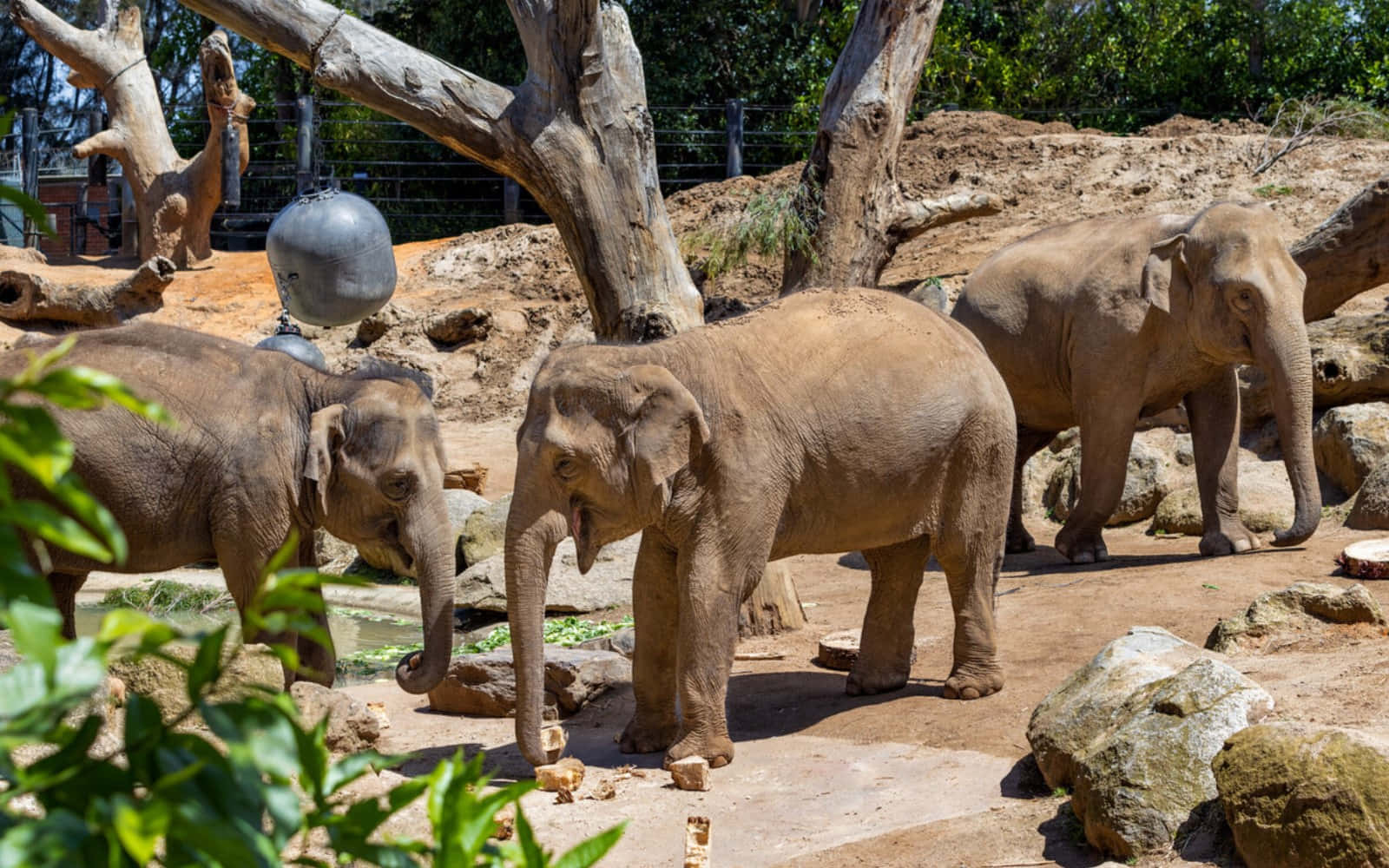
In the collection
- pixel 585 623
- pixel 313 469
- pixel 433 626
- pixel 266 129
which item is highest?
pixel 266 129

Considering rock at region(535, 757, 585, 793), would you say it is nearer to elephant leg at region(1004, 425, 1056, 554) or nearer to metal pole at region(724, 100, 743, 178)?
elephant leg at region(1004, 425, 1056, 554)

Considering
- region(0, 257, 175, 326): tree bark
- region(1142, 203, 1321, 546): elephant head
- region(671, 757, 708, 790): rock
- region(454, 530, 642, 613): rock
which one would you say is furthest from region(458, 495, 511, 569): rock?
region(0, 257, 175, 326): tree bark

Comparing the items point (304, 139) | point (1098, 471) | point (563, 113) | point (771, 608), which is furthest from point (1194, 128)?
point (563, 113)

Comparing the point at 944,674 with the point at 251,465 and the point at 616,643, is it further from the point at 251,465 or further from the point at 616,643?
the point at 251,465

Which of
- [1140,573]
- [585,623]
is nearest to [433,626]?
[585,623]

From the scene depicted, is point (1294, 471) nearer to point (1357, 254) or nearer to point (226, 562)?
point (1357, 254)

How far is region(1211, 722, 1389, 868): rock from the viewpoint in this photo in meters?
3.68

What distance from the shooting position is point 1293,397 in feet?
28.7

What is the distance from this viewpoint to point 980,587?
669 centimetres

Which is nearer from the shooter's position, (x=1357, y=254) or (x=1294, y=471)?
(x=1294, y=471)

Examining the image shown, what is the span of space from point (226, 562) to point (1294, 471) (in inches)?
225

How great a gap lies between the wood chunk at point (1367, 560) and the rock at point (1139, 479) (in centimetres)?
247

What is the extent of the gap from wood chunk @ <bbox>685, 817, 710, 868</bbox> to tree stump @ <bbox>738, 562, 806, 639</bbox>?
391cm

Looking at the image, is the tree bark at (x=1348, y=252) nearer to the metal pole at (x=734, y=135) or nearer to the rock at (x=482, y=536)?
the rock at (x=482, y=536)
